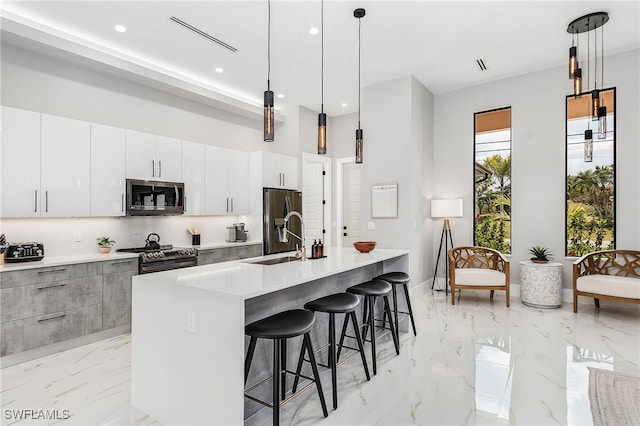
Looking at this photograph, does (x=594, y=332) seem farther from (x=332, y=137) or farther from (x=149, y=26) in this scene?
(x=149, y=26)

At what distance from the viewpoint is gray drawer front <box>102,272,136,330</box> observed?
366cm

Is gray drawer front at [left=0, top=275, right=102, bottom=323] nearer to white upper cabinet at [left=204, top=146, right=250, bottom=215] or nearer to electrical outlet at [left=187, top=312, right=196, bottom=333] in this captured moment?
white upper cabinet at [left=204, top=146, right=250, bottom=215]

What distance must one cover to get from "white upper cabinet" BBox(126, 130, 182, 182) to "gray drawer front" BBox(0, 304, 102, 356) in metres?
1.60

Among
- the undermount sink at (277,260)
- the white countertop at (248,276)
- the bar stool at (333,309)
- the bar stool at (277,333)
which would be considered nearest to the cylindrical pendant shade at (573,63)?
the white countertop at (248,276)

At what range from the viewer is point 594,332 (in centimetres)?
381

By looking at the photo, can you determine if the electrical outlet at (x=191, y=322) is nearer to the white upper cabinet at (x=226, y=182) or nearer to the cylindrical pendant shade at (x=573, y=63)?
the white upper cabinet at (x=226, y=182)

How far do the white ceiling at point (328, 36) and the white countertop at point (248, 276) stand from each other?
253 centimetres

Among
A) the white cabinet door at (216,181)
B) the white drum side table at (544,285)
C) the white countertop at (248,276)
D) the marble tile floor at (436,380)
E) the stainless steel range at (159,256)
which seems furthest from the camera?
the white cabinet door at (216,181)

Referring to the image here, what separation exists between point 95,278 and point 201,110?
301 cm

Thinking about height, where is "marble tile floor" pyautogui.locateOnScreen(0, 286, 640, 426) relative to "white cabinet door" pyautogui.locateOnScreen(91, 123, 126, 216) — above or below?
below

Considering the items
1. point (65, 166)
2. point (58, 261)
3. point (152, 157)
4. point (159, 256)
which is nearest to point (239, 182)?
point (152, 157)

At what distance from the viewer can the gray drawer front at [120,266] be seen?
3.69m

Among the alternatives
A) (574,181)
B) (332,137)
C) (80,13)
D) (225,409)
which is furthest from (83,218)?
(574,181)

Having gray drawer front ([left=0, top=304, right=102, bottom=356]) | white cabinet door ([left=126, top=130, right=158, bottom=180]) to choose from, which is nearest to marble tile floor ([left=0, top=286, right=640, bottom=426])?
gray drawer front ([left=0, top=304, right=102, bottom=356])
